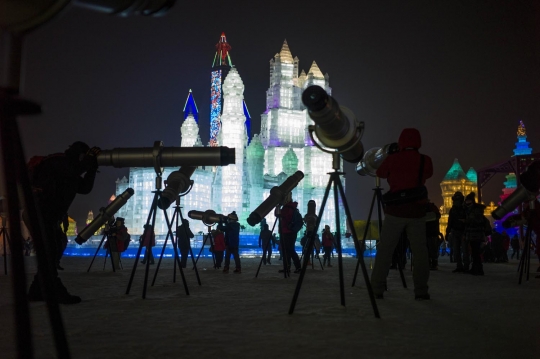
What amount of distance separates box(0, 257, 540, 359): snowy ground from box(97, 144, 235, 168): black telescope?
1.67m

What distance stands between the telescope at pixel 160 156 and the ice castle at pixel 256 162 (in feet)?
155

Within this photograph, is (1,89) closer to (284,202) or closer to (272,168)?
(284,202)

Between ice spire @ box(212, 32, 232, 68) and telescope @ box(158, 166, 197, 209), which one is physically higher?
ice spire @ box(212, 32, 232, 68)

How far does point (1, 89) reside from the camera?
5.75 ft

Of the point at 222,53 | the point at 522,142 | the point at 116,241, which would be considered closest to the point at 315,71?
the point at 522,142

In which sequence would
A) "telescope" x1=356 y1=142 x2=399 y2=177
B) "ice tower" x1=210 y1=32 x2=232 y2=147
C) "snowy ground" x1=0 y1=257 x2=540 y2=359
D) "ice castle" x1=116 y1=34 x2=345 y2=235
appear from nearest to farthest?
"snowy ground" x1=0 y1=257 x2=540 y2=359
"telescope" x1=356 y1=142 x2=399 y2=177
"ice castle" x1=116 y1=34 x2=345 y2=235
"ice tower" x1=210 y1=32 x2=232 y2=147

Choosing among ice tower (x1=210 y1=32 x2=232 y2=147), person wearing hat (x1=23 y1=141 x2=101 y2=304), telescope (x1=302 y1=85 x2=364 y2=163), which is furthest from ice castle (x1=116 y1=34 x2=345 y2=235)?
telescope (x1=302 y1=85 x2=364 y2=163)

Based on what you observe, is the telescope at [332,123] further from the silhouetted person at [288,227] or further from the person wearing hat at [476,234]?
the person wearing hat at [476,234]

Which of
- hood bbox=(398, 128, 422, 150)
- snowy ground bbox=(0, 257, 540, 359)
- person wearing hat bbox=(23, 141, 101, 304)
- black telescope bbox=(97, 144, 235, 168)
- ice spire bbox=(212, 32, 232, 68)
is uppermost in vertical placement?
ice spire bbox=(212, 32, 232, 68)

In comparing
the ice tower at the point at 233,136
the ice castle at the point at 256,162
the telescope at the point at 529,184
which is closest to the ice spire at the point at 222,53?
the ice castle at the point at 256,162

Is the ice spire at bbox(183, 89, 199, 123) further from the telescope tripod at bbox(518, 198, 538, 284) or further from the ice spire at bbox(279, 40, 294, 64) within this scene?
the telescope tripod at bbox(518, 198, 538, 284)

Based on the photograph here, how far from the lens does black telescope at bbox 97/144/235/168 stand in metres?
6.20

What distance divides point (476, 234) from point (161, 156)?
789 cm

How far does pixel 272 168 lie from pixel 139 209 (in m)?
18.6
